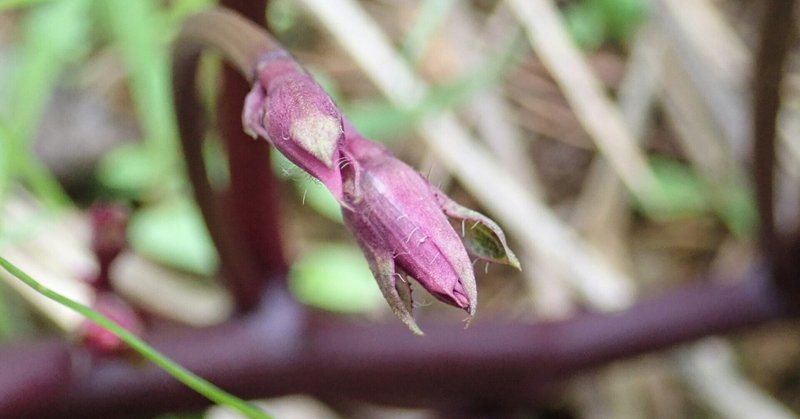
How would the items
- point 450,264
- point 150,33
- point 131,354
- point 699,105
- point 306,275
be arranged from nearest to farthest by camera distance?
point 450,264 < point 131,354 < point 150,33 < point 306,275 < point 699,105

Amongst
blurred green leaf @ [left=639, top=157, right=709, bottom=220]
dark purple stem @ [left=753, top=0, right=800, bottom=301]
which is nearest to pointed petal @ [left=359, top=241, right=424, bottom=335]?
dark purple stem @ [left=753, top=0, right=800, bottom=301]

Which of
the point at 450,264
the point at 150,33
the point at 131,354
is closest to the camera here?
the point at 450,264

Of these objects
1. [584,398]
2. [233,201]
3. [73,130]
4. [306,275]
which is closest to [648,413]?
[584,398]

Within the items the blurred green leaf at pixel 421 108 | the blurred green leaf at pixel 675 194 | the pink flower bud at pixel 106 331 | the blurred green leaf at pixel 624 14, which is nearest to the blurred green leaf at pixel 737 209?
the blurred green leaf at pixel 675 194

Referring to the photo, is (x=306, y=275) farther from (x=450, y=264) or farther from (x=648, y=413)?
(x=450, y=264)

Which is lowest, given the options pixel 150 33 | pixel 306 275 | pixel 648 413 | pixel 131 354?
pixel 648 413

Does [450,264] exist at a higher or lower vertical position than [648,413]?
higher

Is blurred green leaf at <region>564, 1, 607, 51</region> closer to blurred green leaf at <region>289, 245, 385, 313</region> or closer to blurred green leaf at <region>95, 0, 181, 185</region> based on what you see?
blurred green leaf at <region>289, 245, 385, 313</region>
